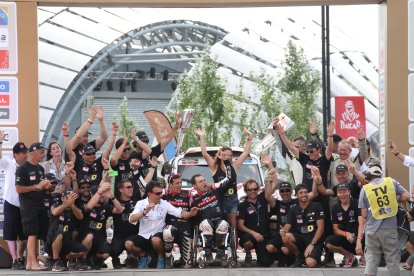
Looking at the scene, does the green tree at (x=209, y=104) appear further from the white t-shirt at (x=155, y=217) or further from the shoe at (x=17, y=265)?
the shoe at (x=17, y=265)

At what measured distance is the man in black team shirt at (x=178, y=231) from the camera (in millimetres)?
17078

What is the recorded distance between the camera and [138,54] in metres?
66.0

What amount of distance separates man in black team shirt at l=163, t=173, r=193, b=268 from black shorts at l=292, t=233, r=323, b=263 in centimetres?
178

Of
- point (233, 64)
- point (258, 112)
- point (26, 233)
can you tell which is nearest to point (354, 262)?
point (26, 233)

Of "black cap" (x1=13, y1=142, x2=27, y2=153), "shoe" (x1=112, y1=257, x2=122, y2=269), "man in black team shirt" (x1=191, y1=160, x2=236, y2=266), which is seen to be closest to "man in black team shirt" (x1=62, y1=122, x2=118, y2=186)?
"black cap" (x1=13, y1=142, x2=27, y2=153)

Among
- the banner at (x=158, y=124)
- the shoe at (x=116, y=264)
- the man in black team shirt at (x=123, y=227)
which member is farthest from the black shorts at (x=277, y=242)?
the banner at (x=158, y=124)

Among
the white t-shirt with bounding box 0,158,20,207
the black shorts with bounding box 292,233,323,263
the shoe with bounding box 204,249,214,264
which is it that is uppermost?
the white t-shirt with bounding box 0,158,20,207

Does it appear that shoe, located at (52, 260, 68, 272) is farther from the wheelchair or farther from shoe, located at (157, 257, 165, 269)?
the wheelchair

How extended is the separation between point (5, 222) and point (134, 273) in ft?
8.20

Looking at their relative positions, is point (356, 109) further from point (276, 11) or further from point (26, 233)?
point (276, 11)

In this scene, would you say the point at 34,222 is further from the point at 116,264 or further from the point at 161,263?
the point at 161,263

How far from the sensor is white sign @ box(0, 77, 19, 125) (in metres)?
17.9

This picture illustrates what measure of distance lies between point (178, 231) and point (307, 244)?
7.06 ft

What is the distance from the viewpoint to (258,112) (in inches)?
1869
